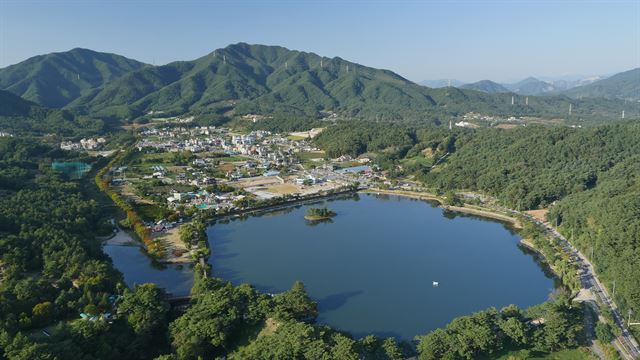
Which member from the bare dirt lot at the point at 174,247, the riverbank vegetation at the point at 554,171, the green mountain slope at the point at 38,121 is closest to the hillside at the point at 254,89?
the green mountain slope at the point at 38,121

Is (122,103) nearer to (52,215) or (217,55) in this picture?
(217,55)

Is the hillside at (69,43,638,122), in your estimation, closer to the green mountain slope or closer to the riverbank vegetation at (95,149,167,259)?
the green mountain slope

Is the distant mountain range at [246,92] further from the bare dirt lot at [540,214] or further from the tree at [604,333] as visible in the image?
the tree at [604,333]

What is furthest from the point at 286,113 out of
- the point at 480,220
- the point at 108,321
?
the point at 108,321

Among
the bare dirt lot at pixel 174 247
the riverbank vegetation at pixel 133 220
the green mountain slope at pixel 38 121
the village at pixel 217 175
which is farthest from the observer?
the green mountain slope at pixel 38 121

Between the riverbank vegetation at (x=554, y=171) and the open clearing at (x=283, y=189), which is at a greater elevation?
the riverbank vegetation at (x=554, y=171)

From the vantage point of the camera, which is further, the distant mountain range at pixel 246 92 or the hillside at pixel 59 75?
the hillside at pixel 59 75
